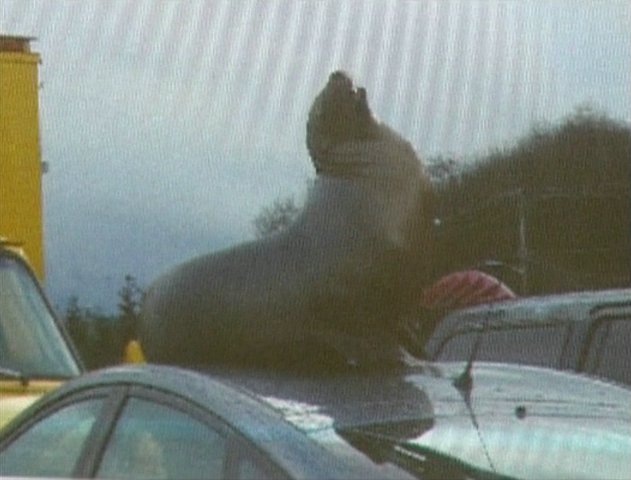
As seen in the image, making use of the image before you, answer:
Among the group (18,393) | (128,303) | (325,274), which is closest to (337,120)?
(325,274)

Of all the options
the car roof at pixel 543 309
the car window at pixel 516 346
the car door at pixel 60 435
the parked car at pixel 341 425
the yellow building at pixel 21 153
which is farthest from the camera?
the yellow building at pixel 21 153

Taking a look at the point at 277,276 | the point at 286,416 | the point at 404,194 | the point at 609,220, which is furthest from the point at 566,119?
the point at 286,416

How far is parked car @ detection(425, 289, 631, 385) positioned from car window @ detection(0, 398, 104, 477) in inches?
90.0

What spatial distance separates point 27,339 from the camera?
10.2m

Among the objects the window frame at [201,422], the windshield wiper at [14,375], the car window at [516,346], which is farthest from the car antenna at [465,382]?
the windshield wiper at [14,375]

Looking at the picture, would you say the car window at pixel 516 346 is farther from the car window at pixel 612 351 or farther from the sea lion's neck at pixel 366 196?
the sea lion's neck at pixel 366 196

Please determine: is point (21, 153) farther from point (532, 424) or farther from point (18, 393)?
point (532, 424)

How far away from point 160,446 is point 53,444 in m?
0.68

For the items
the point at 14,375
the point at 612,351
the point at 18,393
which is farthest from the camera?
the point at 14,375

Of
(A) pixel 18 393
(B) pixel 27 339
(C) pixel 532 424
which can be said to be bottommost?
(A) pixel 18 393

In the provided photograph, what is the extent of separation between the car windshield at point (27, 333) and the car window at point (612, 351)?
2.84 metres

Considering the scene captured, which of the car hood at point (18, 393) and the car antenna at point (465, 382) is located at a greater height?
the car antenna at point (465, 382)

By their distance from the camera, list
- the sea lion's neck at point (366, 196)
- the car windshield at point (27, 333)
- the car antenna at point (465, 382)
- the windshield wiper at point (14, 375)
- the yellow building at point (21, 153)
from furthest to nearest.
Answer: the yellow building at point (21, 153)
the car windshield at point (27, 333)
the windshield wiper at point (14, 375)
the sea lion's neck at point (366, 196)
the car antenna at point (465, 382)

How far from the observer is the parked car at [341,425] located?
16.4 feet
